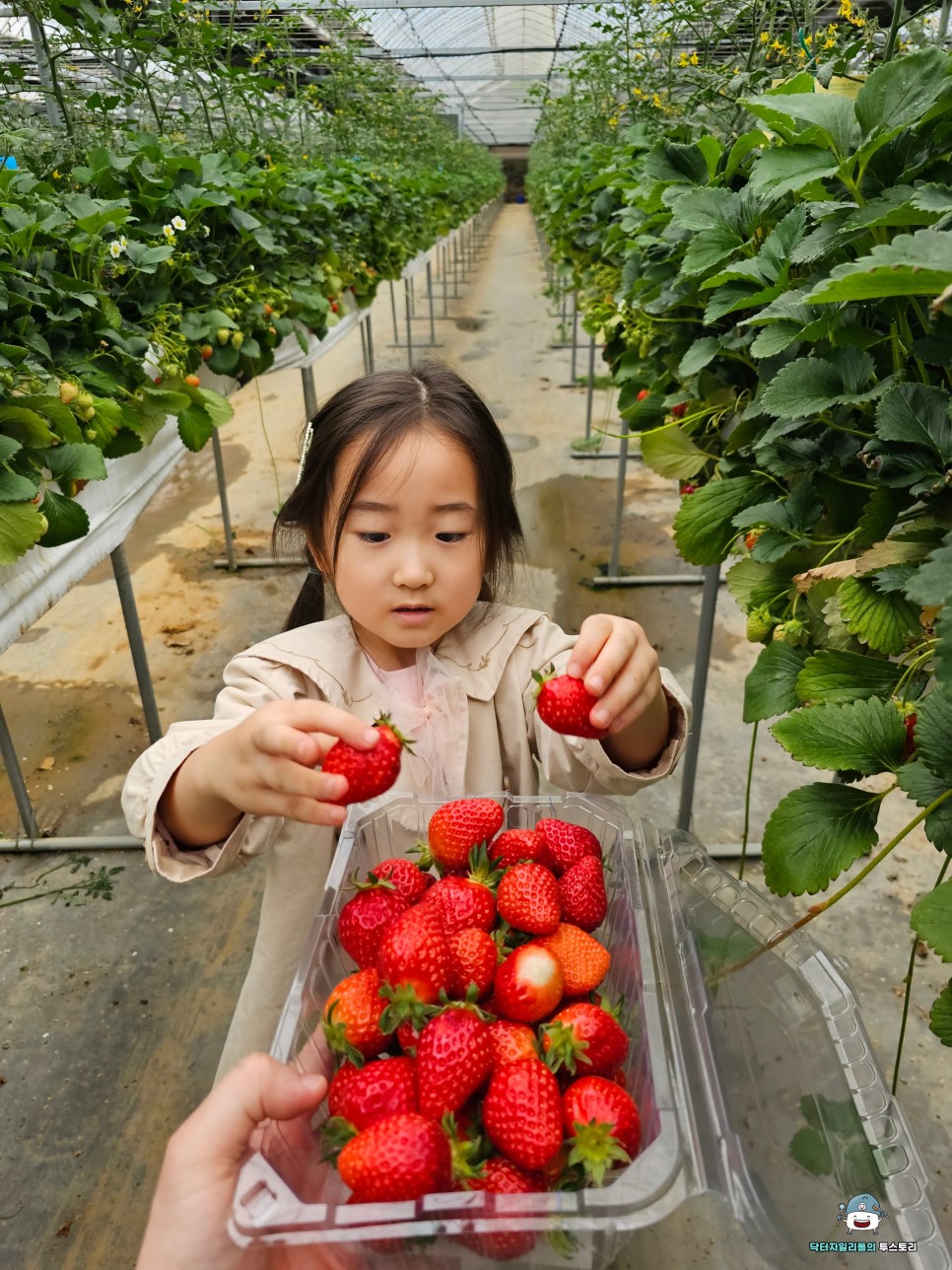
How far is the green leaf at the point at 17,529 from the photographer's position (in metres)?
1.41

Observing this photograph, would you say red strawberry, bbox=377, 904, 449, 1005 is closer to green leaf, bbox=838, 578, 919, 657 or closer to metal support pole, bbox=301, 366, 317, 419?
green leaf, bbox=838, 578, 919, 657

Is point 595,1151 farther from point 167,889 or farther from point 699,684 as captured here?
point 167,889

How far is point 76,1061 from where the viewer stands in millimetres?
1858

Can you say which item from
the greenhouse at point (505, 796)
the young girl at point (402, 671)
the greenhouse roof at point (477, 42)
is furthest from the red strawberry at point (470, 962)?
the greenhouse roof at point (477, 42)

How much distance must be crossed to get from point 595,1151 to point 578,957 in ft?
0.73

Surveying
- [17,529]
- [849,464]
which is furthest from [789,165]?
[17,529]

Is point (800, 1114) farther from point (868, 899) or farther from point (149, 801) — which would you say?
point (868, 899)

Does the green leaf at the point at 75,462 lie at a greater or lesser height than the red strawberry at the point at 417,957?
greater

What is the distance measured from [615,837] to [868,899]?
1.47 meters

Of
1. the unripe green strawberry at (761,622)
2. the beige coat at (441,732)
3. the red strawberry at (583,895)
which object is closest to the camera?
the red strawberry at (583,895)

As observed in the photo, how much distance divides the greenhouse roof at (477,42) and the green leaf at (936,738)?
10476 millimetres

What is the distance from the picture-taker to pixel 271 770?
0.87 meters

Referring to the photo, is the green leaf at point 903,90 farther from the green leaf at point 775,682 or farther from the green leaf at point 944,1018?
the green leaf at point 944,1018

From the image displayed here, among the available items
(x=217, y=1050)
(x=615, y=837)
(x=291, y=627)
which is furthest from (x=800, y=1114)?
(x=217, y=1050)
